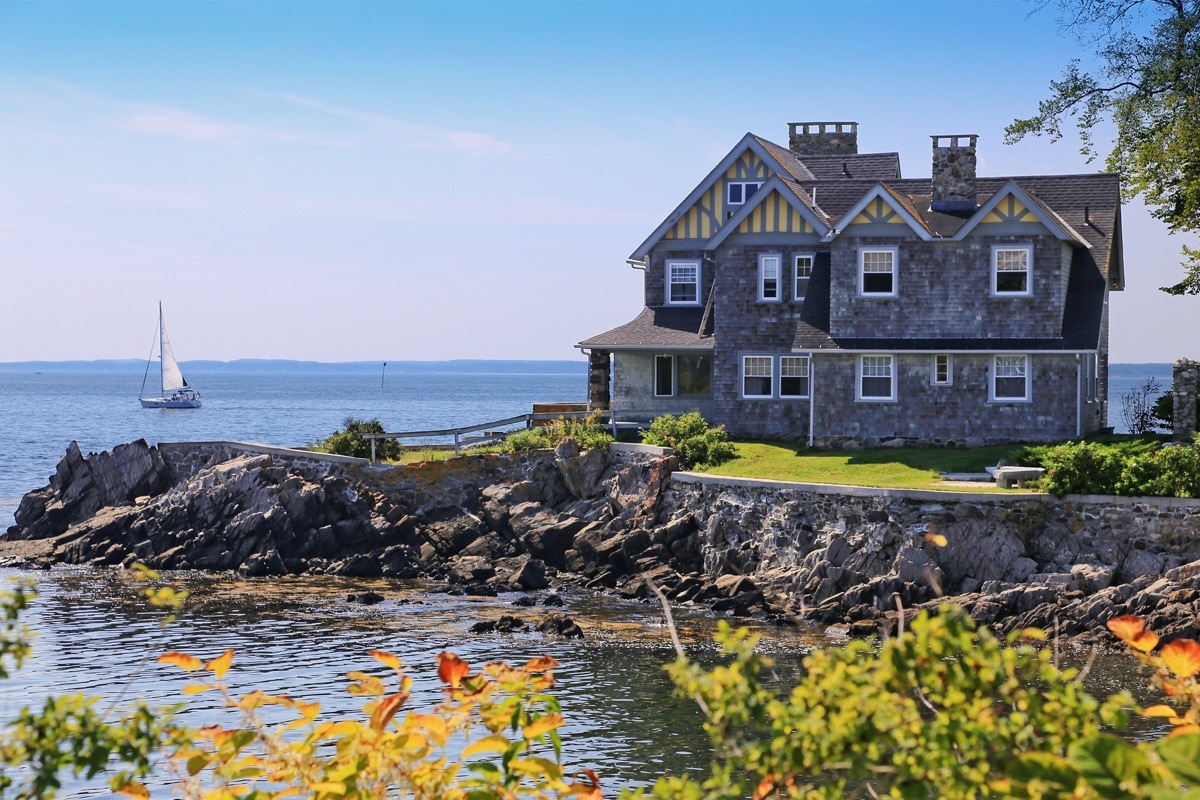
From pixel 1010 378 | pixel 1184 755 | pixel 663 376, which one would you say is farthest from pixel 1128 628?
pixel 663 376

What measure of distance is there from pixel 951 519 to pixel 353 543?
16669 mm

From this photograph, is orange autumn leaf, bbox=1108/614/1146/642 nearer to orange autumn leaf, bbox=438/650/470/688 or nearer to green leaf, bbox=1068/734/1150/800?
green leaf, bbox=1068/734/1150/800

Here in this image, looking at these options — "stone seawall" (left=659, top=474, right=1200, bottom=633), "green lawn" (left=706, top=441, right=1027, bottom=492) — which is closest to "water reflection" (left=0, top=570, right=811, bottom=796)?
"stone seawall" (left=659, top=474, right=1200, bottom=633)

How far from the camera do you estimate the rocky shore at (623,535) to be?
27.0m

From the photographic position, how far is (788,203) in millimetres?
39281

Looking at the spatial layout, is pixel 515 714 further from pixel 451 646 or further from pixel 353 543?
pixel 353 543

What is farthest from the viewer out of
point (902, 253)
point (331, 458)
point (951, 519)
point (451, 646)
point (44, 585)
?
point (331, 458)

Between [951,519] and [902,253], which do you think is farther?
[902,253]

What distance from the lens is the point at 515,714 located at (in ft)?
→ 19.0

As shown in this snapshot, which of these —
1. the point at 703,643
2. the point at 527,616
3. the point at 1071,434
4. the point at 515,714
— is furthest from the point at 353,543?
the point at 515,714

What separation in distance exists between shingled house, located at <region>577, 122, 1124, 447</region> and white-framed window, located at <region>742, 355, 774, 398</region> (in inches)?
1.7

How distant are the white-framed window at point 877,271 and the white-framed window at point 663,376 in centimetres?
807

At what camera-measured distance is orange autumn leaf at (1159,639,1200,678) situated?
528 centimetres

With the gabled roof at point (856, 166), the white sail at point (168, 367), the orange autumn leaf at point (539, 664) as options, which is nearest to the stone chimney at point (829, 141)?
the gabled roof at point (856, 166)
